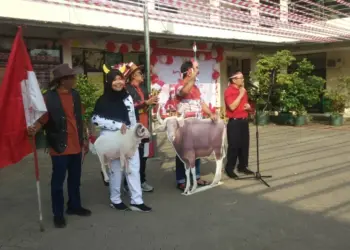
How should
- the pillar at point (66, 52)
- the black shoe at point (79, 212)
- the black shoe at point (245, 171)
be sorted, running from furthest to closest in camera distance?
the pillar at point (66, 52) → the black shoe at point (245, 171) → the black shoe at point (79, 212)

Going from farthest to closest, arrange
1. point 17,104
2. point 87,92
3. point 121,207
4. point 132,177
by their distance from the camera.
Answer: point 87,92 < point 121,207 < point 132,177 < point 17,104

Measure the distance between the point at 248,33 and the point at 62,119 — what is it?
12377mm

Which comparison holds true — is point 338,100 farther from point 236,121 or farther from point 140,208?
point 140,208

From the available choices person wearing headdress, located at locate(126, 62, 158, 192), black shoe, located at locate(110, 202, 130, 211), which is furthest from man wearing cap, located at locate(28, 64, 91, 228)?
person wearing headdress, located at locate(126, 62, 158, 192)

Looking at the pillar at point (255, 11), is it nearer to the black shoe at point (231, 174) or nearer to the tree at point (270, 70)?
the tree at point (270, 70)

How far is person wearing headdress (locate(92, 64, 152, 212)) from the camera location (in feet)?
15.0

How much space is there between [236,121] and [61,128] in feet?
9.43

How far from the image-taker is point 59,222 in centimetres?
431

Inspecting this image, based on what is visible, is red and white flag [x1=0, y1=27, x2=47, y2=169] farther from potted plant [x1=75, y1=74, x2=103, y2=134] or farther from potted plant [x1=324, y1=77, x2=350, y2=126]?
potted plant [x1=324, y1=77, x2=350, y2=126]

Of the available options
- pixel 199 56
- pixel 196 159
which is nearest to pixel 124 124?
pixel 196 159

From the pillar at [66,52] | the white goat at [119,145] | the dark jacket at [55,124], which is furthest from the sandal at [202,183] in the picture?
the pillar at [66,52]

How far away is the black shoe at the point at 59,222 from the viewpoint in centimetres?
429

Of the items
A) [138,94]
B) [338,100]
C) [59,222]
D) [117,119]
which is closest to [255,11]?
[338,100]

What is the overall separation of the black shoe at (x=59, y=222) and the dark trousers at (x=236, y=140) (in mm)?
2837
